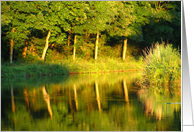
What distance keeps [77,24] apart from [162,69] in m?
17.5

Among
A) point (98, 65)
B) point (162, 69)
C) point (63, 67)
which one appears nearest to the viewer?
point (162, 69)

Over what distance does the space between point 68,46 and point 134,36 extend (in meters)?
7.66

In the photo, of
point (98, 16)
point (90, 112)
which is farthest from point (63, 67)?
point (90, 112)

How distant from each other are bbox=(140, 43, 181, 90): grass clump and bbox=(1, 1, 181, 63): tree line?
11451mm

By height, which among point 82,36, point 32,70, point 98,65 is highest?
point 82,36

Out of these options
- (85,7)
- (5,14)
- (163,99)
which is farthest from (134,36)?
(163,99)

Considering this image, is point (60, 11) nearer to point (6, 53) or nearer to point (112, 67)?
point (6, 53)

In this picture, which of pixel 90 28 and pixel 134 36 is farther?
pixel 134 36

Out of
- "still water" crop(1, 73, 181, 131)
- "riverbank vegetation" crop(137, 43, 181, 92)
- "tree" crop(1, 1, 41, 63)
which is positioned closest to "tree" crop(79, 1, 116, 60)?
"tree" crop(1, 1, 41, 63)

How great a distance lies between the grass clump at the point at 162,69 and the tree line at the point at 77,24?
11.5m

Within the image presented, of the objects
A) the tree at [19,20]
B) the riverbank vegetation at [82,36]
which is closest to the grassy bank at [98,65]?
the riverbank vegetation at [82,36]

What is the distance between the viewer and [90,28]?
3569 centimetres

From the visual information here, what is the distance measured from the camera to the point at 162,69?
750 inches

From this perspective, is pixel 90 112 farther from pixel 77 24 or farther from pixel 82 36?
pixel 82 36
